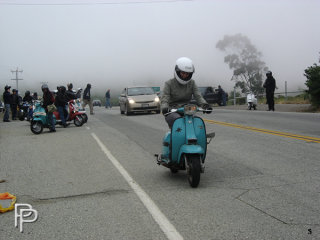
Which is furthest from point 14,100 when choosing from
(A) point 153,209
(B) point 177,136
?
(A) point 153,209

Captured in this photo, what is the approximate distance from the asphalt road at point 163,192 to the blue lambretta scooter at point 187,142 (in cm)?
31

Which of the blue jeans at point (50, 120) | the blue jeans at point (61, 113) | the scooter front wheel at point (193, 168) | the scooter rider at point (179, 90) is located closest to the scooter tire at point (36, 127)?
the blue jeans at point (50, 120)

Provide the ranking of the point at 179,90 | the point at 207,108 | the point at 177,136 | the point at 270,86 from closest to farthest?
the point at 177,136 < the point at 207,108 < the point at 179,90 < the point at 270,86

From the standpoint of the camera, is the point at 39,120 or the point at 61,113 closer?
the point at 39,120

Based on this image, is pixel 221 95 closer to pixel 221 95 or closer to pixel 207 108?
pixel 221 95

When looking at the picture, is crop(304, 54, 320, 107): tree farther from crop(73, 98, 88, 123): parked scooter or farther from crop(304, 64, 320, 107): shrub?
crop(73, 98, 88, 123): parked scooter

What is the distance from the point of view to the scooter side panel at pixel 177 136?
6.73 meters

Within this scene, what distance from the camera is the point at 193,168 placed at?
6.36m

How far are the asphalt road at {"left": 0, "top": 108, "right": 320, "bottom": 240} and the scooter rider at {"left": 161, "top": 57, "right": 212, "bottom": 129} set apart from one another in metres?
1.12

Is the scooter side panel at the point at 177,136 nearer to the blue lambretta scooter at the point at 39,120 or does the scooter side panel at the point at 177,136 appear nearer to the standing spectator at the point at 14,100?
the blue lambretta scooter at the point at 39,120

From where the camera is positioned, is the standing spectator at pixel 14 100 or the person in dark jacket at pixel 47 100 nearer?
the person in dark jacket at pixel 47 100

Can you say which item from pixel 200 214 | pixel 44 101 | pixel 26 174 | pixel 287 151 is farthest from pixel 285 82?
pixel 200 214

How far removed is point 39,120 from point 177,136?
10872 mm

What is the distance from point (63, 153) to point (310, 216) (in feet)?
23.1
